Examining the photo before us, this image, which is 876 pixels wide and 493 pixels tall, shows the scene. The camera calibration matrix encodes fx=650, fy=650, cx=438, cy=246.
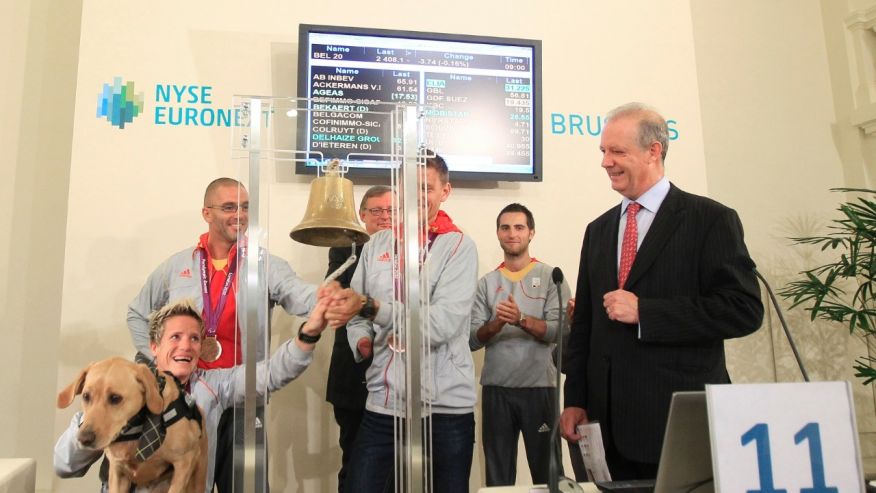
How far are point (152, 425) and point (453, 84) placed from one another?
2649 millimetres

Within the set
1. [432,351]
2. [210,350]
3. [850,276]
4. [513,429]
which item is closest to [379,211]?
[432,351]

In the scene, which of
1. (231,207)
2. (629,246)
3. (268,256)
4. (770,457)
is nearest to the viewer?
(770,457)

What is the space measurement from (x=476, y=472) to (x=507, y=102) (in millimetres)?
2015

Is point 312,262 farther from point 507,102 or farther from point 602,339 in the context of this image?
point 507,102

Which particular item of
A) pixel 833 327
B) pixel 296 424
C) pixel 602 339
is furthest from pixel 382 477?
pixel 833 327

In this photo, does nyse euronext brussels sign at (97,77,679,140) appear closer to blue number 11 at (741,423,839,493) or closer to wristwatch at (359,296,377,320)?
wristwatch at (359,296,377,320)

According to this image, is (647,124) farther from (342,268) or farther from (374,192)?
(342,268)

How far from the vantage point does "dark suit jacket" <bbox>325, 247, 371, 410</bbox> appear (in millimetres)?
1781

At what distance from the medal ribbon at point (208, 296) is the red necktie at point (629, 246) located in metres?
1.12

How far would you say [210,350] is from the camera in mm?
1741

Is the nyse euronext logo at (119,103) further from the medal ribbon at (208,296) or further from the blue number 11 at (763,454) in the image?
the blue number 11 at (763,454)

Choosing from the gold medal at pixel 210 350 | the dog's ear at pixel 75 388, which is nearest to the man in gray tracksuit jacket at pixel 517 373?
the gold medal at pixel 210 350

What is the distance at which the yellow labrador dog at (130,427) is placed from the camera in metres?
1.38

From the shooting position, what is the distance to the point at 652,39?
4.02 metres
